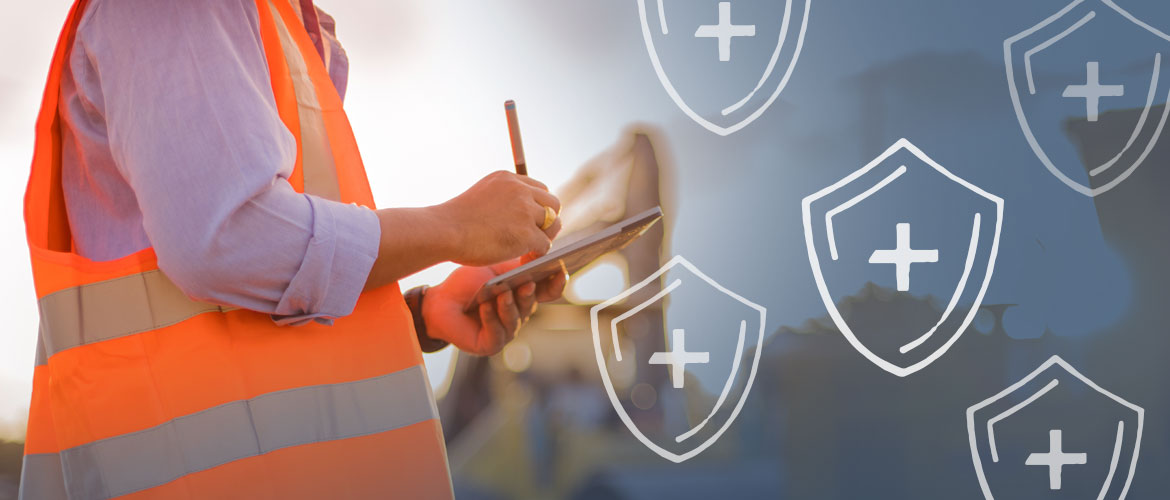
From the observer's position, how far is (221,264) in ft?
1.98

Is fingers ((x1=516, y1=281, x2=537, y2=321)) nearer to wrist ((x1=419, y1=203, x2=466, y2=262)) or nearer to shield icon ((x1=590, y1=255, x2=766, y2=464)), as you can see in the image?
wrist ((x1=419, y1=203, x2=466, y2=262))

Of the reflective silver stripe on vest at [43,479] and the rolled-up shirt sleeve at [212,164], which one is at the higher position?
the rolled-up shirt sleeve at [212,164]

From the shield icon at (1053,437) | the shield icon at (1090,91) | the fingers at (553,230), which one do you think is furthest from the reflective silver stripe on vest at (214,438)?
the shield icon at (1090,91)

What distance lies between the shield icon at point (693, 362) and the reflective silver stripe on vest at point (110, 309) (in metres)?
0.97

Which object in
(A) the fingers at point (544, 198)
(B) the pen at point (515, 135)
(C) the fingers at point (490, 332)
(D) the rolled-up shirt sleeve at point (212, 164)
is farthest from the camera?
(C) the fingers at point (490, 332)

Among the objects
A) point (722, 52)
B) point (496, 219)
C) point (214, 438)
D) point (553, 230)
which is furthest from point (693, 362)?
point (214, 438)

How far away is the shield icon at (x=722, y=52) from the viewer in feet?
5.05

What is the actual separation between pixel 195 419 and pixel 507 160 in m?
0.91

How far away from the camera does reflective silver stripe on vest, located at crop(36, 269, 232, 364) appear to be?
0.67 metres

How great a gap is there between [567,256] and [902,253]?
0.88 meters

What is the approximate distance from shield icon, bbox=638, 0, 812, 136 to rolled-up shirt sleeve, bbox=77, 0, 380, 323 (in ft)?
3.24

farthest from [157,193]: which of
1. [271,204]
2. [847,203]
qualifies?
[847,203]

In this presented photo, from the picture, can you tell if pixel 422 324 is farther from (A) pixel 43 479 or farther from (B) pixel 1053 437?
(B) pixel 1053 437

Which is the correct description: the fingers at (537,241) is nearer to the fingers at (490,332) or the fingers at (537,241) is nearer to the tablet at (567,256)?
the tablet at (567,256)
